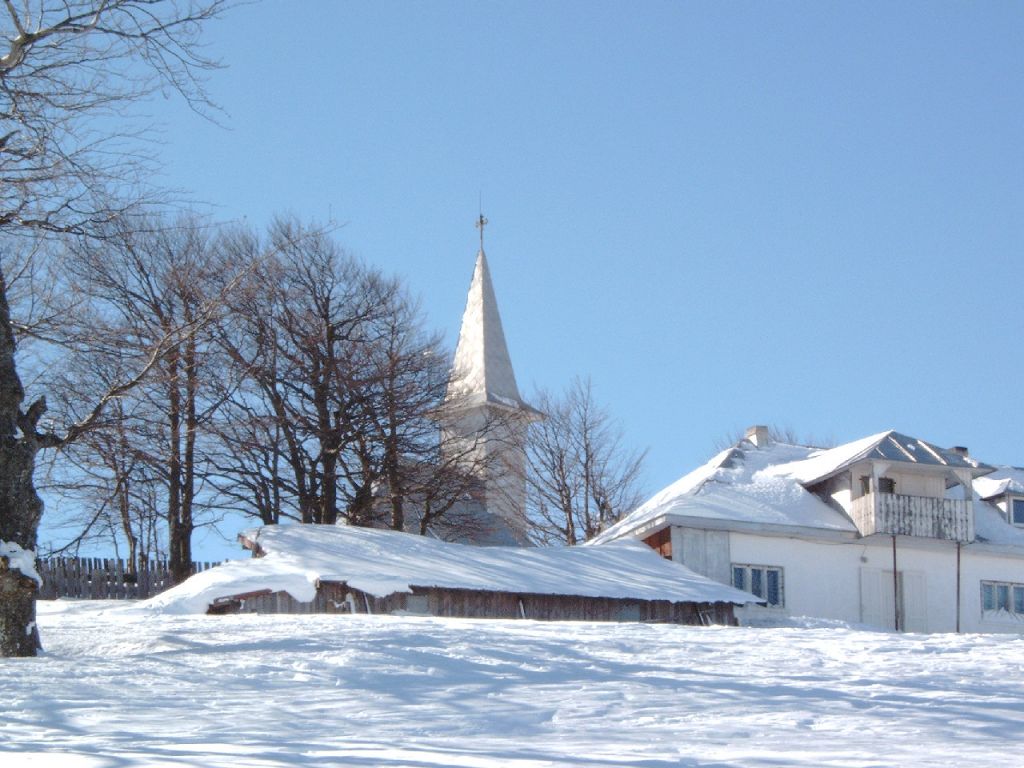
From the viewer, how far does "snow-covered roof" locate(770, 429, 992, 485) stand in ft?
114

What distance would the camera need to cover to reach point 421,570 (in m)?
27.1

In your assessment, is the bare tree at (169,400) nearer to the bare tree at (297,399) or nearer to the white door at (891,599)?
the bare tree at (297,399)

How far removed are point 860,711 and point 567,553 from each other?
2059 cm

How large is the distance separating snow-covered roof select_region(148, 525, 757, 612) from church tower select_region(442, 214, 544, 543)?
37.4 feet

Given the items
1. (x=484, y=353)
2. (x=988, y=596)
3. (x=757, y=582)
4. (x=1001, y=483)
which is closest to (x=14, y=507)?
(x=757, y=582)

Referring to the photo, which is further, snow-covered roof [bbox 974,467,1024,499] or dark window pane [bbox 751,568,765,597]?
snow-covered roof [bbox 974,467,1024,499]

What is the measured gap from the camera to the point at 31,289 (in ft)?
56.8

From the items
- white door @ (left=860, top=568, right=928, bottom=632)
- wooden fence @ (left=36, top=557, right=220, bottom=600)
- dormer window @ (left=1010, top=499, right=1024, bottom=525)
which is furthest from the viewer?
dormer window @ (left=1010, top=499, right=1024, bottom=525)

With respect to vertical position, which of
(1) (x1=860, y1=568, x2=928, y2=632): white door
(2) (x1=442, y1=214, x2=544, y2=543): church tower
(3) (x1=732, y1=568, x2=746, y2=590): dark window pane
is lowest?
(1) (x1=860, y1=568, x2=928, y2=632): white door

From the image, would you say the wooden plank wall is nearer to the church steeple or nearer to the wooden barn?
the wooden barn

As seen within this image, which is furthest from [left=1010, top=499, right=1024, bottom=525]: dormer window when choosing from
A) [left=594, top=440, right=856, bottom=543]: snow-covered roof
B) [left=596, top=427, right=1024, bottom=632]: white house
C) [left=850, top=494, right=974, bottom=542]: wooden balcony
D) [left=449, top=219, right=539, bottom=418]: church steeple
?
[left=449, top=219, right=539, bottom=418]: church steeple

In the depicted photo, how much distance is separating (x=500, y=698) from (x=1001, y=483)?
31.5 m

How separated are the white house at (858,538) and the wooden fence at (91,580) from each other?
11823mm

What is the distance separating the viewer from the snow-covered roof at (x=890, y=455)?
114 ft
